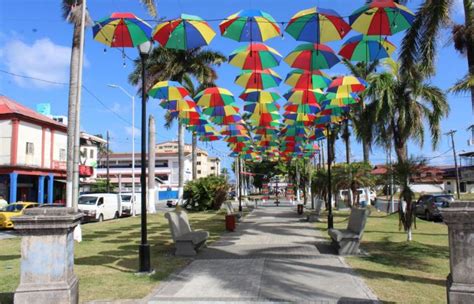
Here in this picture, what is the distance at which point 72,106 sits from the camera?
17.6 m

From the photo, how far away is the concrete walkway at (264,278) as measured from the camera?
23.8 ft

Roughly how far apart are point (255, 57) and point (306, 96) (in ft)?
13.2

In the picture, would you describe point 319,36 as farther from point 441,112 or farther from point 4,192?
point 4,192

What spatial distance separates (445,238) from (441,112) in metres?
8.61

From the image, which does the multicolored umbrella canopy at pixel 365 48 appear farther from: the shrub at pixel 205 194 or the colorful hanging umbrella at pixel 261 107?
the shrub at pixel 205 194

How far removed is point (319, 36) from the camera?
10266 mm

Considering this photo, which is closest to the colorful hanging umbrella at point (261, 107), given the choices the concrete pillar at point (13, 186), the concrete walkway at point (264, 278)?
the concrete walkway at point (264, 278)

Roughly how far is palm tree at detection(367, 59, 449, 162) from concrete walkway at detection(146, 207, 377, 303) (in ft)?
34.4

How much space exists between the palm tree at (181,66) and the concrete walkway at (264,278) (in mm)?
21335

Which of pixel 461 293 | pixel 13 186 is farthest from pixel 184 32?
pixel 13 186

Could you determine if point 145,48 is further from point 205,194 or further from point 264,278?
point 205,194

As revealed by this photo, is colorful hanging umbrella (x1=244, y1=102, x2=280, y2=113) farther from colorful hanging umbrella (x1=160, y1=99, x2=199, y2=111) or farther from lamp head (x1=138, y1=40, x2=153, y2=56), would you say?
lamp head (x1=138, y1=40, x2=153, y2=56)

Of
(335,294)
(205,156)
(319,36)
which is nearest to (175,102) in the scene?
(319,36)

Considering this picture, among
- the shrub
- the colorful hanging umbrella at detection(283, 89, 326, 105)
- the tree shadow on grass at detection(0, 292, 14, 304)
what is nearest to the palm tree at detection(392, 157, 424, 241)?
the colorful hanging umbrella at detection(283, 89, 326, 105)
